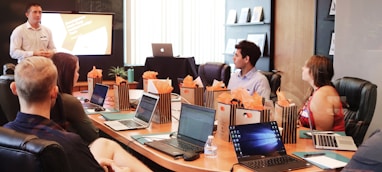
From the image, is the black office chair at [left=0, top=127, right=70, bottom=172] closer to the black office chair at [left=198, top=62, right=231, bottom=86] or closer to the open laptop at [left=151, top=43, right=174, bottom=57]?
the black office chair at [left=198, top=62, right=231, bottom=86]

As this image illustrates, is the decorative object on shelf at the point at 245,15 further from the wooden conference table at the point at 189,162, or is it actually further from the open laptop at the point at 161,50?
the wooden conference table at the point at 189,162

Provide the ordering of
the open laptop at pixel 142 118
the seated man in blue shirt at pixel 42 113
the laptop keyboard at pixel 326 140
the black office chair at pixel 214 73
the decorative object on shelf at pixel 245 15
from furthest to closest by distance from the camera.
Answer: the decorative object on shelf at pixel 245 15 < the black office chair at pixel 214 73 < the open laptop at pixel 142 118 < the laptop keyboard at pixel 326 140 < the seated man in blue shirt at pixel 42 113

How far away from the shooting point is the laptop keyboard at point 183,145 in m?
2.39

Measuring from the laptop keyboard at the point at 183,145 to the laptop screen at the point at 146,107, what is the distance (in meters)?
0.53

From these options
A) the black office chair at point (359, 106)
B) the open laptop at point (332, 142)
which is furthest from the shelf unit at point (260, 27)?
the open laptop at point (332, 142)

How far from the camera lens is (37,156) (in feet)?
4.47

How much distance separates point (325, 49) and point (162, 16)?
111 inches

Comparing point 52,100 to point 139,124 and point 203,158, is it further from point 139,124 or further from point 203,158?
point 139,124

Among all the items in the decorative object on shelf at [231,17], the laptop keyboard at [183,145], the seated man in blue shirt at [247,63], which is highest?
the decorative object on shelf at [231,17]

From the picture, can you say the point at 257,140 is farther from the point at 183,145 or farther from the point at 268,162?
the point at 183,145

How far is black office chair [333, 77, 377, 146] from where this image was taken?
3.16 m

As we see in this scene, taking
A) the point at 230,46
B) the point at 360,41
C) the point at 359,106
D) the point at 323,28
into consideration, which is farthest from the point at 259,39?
the point at 359,106

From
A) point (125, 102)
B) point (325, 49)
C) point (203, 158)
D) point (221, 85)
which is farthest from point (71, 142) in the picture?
point (325, 49)

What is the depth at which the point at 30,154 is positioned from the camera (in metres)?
1.38
